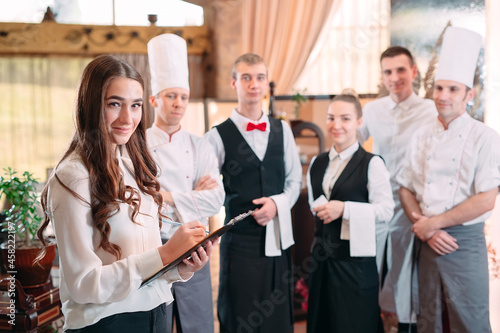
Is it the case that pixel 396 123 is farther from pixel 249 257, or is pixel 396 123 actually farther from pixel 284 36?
pixel 284 36

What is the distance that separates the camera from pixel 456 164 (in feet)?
7.47

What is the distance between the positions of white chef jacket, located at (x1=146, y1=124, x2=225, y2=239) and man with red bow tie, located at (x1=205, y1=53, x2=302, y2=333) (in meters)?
0.23

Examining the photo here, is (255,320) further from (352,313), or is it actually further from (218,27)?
(218,27)

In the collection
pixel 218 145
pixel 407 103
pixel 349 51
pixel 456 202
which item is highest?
pixel 349 51

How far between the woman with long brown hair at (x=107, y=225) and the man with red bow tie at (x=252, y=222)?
3.65 ft

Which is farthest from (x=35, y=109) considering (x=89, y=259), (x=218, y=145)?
(x=89, y=259)

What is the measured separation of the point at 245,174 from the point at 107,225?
1.28 m

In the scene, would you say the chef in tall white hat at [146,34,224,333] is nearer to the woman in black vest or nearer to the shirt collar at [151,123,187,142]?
the shirt collar at [151,123,187,142]

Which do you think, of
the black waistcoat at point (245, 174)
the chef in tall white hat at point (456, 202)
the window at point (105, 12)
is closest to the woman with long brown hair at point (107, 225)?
the black waistcoat at point (245, 174)

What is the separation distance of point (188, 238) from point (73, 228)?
0.89ft

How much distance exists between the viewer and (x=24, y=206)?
6.85 feet

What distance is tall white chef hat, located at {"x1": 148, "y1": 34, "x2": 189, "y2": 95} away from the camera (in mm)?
2225

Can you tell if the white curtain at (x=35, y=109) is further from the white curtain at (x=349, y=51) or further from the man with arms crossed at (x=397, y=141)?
the man with arms crossed at (x=397, y=141)

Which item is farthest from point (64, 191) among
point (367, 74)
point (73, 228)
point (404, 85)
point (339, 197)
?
point (367, 74)
